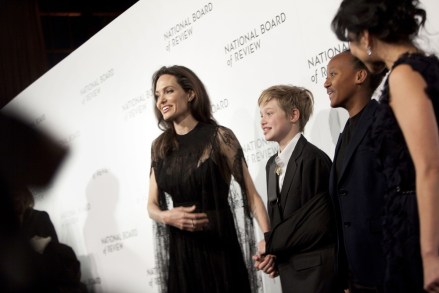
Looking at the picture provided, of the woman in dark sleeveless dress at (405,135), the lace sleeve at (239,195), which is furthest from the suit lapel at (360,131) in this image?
the lace sleeve at (239,195)

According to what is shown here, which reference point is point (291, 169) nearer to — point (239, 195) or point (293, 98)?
point (293, 98)

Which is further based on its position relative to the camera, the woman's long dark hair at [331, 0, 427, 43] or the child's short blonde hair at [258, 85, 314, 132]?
the child's short blonde hair at [258, 85, 314, 132]

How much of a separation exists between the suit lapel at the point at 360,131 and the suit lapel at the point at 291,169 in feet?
1.17

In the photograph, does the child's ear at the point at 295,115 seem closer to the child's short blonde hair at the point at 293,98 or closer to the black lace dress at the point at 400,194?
the child's short blonde hair at the point at 293,98

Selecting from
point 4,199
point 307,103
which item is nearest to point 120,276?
point 307,103

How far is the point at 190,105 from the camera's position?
3.66 meters

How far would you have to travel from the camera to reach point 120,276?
432 cm

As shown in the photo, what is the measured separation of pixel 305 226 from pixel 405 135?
723 millimetres

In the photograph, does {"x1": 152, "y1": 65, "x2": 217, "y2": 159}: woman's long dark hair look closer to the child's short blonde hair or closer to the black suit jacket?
the child's short blonde hair

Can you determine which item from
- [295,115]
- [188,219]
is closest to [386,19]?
[295,115]

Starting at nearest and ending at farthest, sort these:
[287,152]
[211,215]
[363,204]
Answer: [363,204] < [287,152] < [211,215]

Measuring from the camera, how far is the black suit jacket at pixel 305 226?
275cm

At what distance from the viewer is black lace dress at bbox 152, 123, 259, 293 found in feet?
11.1

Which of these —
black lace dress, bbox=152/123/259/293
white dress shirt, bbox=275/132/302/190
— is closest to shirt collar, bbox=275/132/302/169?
white dress shirt, bbox=275/132/302/190
